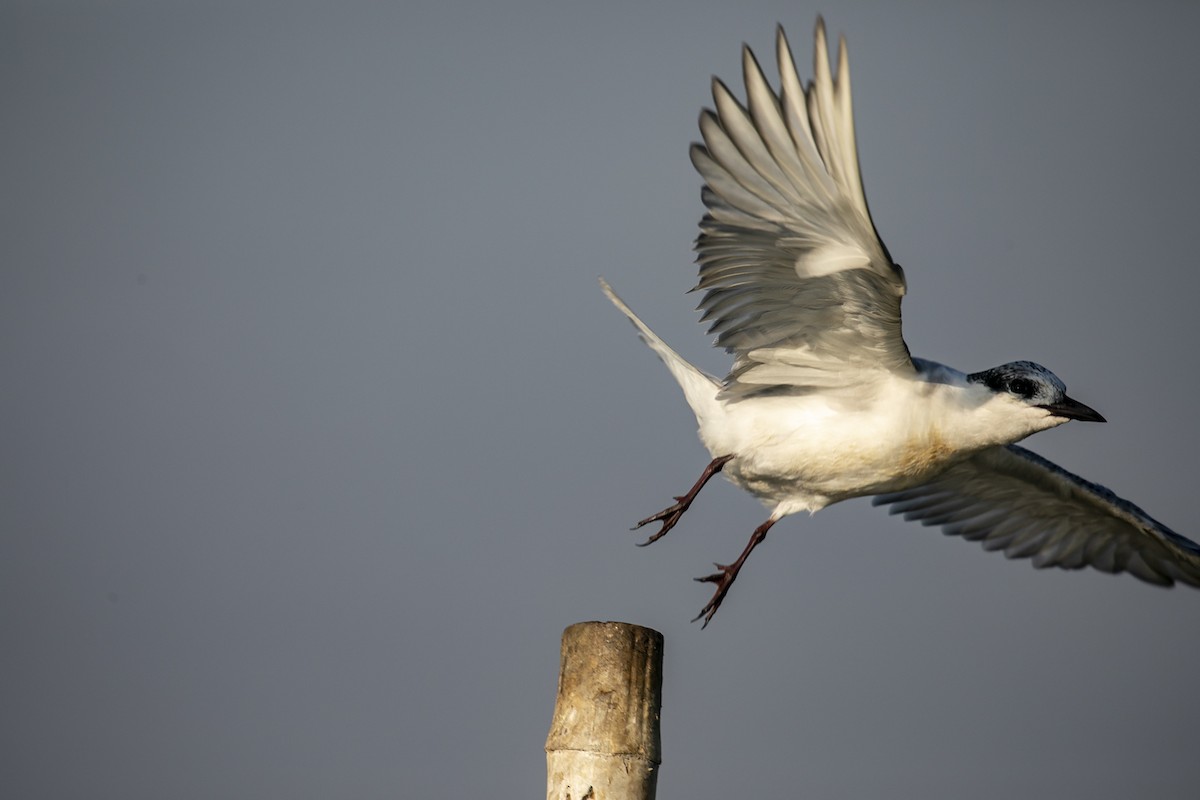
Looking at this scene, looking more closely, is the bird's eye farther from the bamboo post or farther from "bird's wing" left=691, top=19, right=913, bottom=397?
the bamboo post

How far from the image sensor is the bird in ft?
24.4

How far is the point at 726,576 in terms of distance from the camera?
944cm

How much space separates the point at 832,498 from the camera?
9.32m

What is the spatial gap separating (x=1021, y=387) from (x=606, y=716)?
3.81 m

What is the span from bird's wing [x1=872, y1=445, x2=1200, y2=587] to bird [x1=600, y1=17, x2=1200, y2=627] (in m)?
0.04

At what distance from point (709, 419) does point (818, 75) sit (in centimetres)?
286

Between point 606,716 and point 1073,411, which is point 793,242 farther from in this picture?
point 606,716

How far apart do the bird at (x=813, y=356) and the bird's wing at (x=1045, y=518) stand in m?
0.04

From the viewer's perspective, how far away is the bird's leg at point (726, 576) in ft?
30.5

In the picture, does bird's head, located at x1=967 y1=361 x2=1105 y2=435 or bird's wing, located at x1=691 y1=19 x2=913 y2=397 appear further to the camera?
bird's head, located at x1=967 y1=361 x2=1105 y2=435

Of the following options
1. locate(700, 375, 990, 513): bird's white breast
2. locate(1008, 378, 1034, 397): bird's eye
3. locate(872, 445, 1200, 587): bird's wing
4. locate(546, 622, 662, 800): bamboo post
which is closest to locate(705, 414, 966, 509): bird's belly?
locate(700, 375, 990, 513): bird's white breast

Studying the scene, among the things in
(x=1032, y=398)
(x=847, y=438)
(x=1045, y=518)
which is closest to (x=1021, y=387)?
(x=1032, y=398)

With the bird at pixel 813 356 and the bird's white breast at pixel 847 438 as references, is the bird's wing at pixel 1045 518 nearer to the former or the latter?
the bird at pixel 813 356

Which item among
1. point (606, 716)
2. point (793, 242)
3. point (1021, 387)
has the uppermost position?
point (793, 242)
